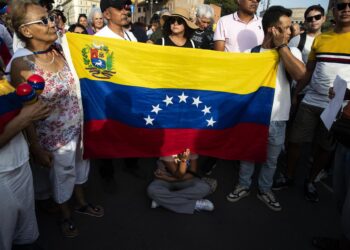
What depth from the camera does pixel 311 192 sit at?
331 centimetres

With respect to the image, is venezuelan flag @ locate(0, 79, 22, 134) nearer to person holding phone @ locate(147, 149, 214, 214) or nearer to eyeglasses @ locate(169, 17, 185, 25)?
person holding phone @ locate(147, 149, 214, 214)

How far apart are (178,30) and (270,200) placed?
2.30 metres

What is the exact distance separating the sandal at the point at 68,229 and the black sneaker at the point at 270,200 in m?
2.07

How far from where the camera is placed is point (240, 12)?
3.63 m

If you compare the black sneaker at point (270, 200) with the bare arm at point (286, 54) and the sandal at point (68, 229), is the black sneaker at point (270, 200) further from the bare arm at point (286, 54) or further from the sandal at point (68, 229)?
the sandal at point (68, 229)

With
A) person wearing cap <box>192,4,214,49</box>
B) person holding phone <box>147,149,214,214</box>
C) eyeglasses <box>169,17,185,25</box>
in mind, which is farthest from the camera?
person wearing cap <box>192,4,214,49</box>

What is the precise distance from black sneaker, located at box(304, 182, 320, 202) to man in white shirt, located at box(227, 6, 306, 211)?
0.45 metres

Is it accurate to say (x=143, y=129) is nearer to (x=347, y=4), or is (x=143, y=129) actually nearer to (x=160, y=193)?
(x=160, y=193)

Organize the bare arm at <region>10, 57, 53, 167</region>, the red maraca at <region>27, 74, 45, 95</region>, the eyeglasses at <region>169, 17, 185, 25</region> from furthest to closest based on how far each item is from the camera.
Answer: the eyeglasses at <region>169, 17, 185, 25</region> → the bare arm at <region>10, 57, 53, 167</region> → the red maraca at <region>27, 74, 45, 95</region>

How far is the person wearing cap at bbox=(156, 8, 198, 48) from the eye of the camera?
3.31 metres

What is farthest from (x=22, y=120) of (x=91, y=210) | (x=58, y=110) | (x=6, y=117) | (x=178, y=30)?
(x=178, y=30)

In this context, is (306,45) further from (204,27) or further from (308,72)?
(204,27)

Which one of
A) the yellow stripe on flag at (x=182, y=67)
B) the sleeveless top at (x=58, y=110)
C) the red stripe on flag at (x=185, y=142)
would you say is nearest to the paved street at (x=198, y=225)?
the red stripe on flag at (x=185, y=142)

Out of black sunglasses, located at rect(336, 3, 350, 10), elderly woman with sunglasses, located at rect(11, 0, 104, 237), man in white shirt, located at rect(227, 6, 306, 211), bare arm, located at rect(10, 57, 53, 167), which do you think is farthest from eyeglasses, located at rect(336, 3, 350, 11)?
bare arm, located at rect(10, 57, 53, 167)
